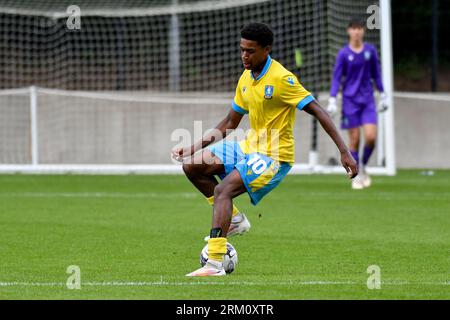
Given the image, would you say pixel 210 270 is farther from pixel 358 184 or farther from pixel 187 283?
pixel 358 184

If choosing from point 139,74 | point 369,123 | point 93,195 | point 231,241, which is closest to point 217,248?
point 231,241

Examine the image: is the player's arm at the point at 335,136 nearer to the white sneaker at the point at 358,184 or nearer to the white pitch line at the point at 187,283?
the white pitch line at the point at 187,283

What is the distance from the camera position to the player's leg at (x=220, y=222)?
7.79 metres

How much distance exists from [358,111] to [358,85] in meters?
0.40

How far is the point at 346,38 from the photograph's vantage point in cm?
2106

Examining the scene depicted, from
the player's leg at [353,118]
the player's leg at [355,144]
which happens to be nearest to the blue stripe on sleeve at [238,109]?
the player's leg at [355,144]

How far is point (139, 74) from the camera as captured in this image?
24.7m

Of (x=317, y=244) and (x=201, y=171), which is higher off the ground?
(x=201, y=171)

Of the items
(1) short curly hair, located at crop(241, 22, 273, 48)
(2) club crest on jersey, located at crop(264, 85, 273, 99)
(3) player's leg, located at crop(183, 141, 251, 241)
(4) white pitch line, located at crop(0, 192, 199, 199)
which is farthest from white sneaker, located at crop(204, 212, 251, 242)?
(4) white pitch line, located at crop(0, 192, 199, 199)
